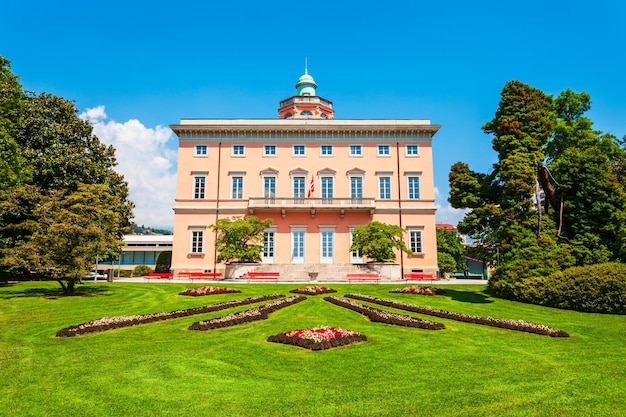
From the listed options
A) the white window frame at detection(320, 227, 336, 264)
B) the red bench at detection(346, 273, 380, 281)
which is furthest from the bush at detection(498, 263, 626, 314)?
the white window frame at detection(320, 227, 336, 264)

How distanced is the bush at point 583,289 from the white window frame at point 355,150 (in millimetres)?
21312

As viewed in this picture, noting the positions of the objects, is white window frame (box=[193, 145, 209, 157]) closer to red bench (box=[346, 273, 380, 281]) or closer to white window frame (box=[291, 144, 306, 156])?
white window frame (box=[291, 144, 306, 156])

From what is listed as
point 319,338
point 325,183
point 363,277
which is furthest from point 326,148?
point 319,338

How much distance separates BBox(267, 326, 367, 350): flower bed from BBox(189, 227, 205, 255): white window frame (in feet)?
86.4

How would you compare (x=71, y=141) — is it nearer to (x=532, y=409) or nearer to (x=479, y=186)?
(x=479, y=186)

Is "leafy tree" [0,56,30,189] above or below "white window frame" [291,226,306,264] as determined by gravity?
above

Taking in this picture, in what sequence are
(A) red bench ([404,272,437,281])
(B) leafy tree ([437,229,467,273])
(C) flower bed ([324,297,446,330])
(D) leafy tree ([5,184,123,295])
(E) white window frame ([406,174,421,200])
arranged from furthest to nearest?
(B) leafy tree ([437,229,467,273])
(E) white window frame ([406,174,421,200])
(A) red bench ([404,272,437,281])
(D) leafy tree ([5,184,123,295])
(C) flower bed ([324,297,446,330])

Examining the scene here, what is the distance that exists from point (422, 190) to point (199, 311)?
2610cm

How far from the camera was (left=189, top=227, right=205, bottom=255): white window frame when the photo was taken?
34688 millimetres

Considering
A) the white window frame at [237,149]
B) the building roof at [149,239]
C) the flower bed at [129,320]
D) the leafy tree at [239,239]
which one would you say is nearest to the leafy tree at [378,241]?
the leafy tree at [239,239]

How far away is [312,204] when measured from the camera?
112ft

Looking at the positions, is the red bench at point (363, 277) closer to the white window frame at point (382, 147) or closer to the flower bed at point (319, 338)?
the white window frame at point (382, 147)

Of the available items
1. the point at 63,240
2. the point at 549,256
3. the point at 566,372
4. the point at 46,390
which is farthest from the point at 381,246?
the point at 46,390

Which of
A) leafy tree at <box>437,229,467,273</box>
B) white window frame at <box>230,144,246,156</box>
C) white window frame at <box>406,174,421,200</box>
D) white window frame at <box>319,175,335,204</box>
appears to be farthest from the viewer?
leafy tree at <box>437,229,467,273</box>
